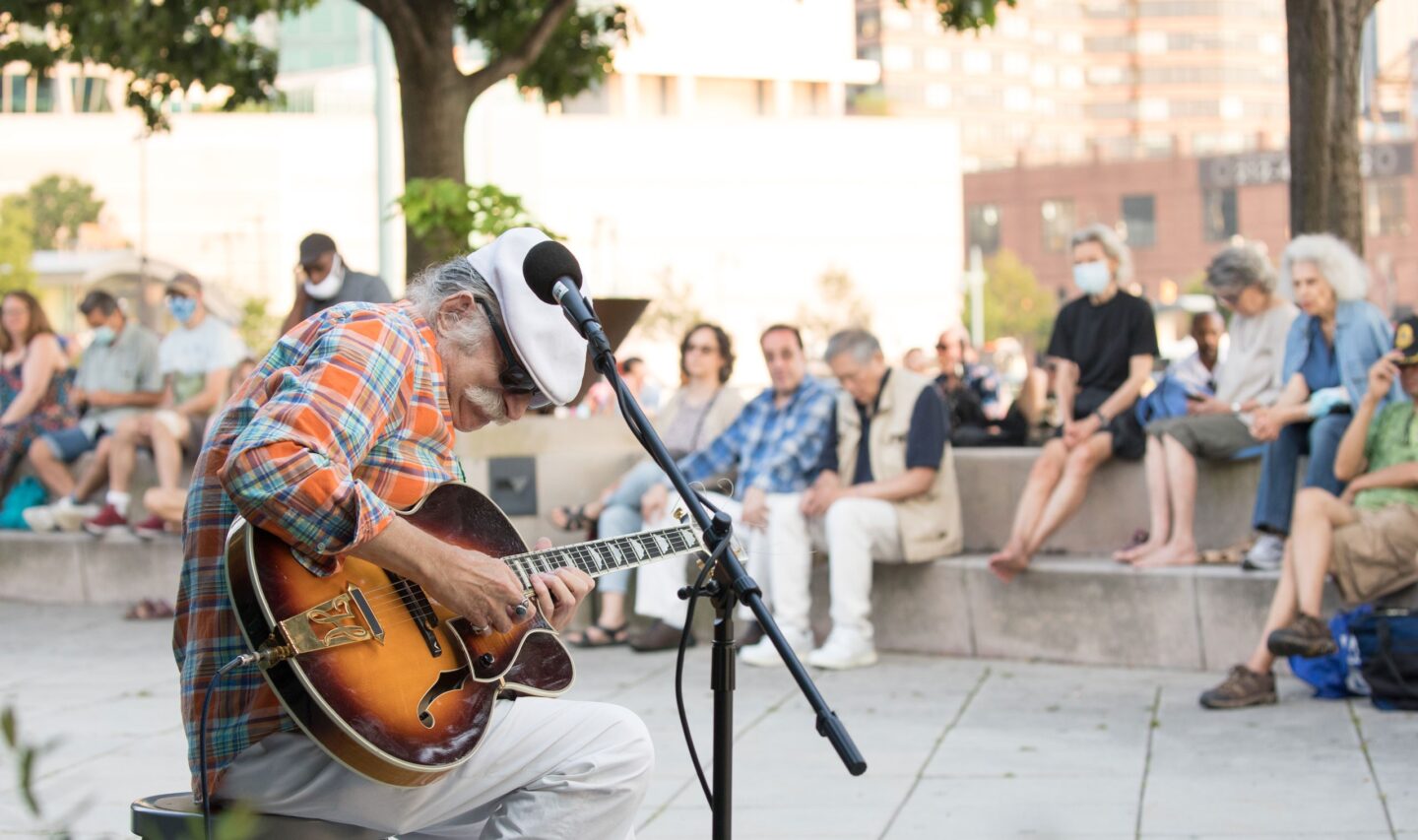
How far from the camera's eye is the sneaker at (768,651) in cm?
823

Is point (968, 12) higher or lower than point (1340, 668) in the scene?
higher

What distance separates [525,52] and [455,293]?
7089mm

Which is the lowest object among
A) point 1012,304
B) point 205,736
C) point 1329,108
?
point 205,736

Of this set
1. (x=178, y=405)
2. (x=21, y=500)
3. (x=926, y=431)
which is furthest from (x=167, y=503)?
(x=926, y=431)

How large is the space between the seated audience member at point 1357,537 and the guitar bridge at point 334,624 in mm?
4666

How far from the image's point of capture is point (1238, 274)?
8.17m

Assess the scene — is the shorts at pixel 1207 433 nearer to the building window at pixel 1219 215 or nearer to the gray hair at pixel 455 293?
the gray hair at pixel 455 293

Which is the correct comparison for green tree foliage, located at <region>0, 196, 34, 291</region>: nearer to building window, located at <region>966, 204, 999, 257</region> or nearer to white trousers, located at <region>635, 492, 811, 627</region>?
white trousers, located at <region>635, 492, 811, 627</region>

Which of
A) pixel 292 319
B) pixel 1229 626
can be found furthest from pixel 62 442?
pixel 1229 626

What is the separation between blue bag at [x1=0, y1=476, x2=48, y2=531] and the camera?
11148mm

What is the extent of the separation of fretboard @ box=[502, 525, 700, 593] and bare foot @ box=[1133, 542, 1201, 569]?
198 inches

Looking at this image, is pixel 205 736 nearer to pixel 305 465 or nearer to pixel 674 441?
pixel 305 465

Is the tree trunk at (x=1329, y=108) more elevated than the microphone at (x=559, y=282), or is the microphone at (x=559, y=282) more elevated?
the tree trunk at (x=1329, y=108)

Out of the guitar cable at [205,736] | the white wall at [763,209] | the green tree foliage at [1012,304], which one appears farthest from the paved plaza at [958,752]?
the green tree foliage at [1012,304]
